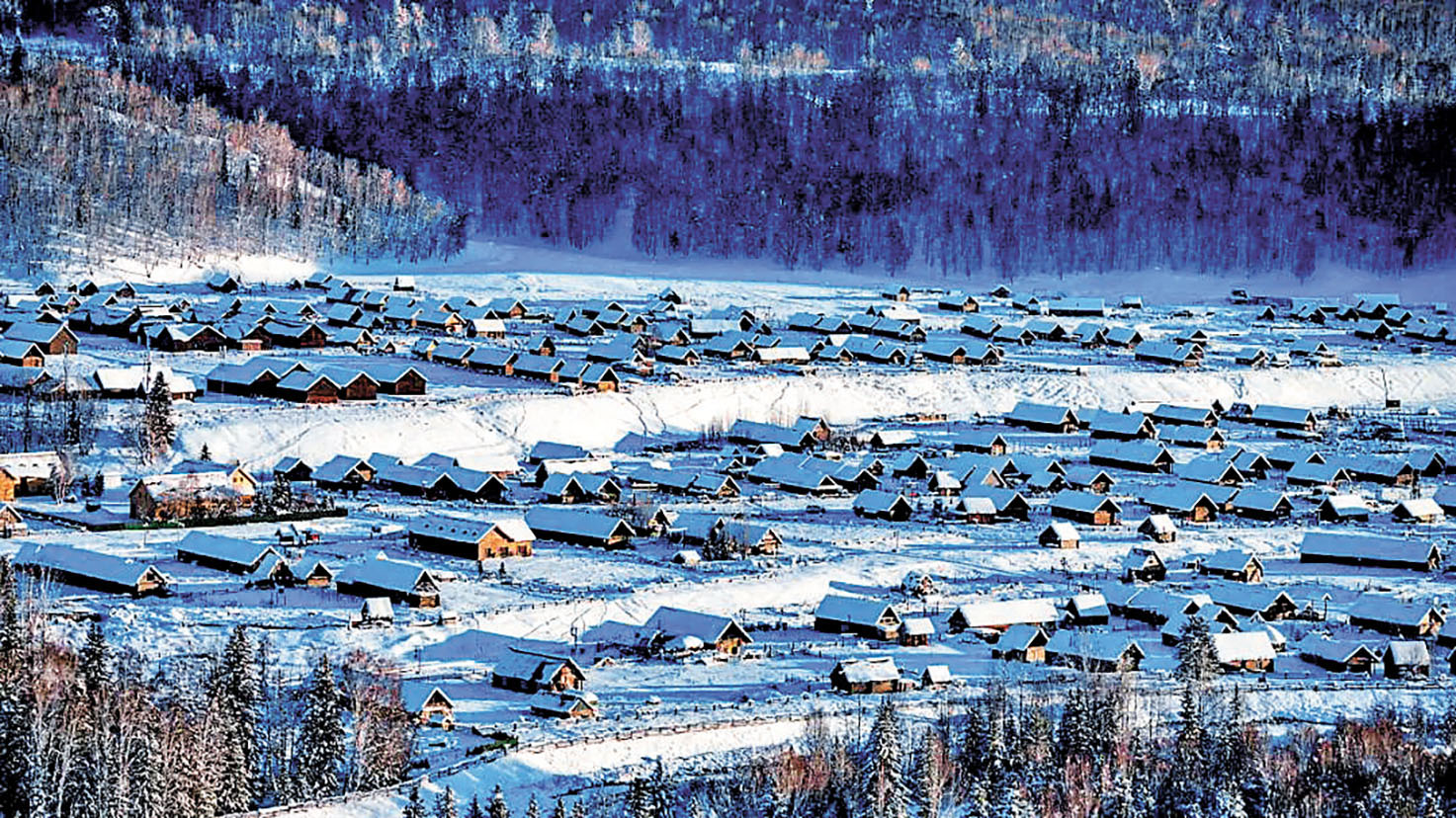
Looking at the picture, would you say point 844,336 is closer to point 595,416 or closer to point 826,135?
point 595,416

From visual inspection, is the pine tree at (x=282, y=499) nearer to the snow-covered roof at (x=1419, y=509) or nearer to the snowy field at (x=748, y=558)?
the snowy field at (x=748, y=558)

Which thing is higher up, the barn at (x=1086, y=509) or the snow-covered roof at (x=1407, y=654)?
the snow-covered roof at (x=1407, y=654)

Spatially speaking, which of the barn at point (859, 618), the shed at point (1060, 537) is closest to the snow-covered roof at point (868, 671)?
the barn at point (859, 618)

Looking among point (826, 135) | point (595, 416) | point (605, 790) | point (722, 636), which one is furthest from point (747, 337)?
point (826, 135)

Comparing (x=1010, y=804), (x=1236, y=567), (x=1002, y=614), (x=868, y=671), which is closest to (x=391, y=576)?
(x=868, y=671)

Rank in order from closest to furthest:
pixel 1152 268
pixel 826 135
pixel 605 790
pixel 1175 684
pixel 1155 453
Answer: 1. pixel 605 790
2. pixel 1175 684
3. pixel 1155 453
4. pixel 1152 268
5. pixel 826 135

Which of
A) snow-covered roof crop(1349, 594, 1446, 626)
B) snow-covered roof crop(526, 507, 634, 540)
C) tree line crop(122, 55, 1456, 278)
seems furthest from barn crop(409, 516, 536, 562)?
tree line crop(122, 55, 1456, 278)
